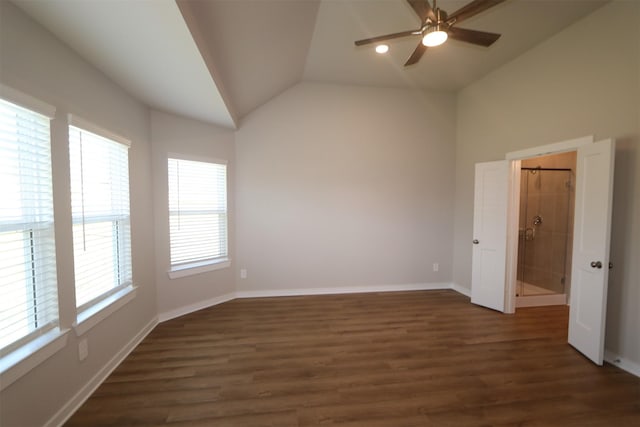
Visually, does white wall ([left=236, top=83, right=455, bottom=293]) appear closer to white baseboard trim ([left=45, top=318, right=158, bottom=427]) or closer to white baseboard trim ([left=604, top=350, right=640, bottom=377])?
white baseboard trim ([left=45, top=318, right=158, bottom=427])

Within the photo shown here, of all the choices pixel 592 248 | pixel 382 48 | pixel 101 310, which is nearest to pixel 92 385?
pixel 101 310

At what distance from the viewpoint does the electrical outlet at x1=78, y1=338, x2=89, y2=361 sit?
193 cm

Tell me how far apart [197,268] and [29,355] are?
2.02 m

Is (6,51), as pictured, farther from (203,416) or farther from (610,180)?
(610,180)

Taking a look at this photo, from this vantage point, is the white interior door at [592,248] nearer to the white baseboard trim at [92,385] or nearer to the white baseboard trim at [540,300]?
the white baseboard trim at [540,300]

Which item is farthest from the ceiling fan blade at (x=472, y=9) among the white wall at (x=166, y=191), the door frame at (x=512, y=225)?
the white wall at (x=166, y=191)

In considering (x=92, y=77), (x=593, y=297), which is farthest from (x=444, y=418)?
(x=92, y=77)

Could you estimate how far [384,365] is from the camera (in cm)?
235

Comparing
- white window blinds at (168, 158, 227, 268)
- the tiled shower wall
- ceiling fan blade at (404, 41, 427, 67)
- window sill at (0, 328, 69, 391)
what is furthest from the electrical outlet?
the tiled shower wall

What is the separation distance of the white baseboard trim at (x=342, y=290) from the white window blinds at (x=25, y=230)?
2.51 meters

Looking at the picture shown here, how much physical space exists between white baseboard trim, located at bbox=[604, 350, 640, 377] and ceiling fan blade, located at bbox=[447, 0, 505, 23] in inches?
121

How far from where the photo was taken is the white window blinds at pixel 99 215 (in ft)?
6.54

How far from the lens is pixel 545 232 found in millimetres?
4270

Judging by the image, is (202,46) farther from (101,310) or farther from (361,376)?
(361,376)
